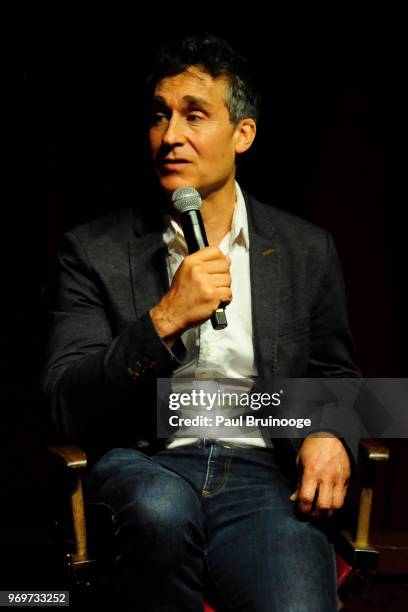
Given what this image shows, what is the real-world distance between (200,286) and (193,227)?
0.15 m

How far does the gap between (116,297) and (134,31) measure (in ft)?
3.71

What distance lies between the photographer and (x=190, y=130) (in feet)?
6.22

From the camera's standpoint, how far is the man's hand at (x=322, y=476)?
164 cm

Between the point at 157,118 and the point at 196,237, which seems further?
the point at 157,118

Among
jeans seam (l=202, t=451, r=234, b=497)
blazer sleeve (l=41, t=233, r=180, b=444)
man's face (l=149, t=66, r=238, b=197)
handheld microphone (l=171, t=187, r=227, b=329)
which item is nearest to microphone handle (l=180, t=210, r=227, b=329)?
handheld microphone (l=171, t=187, r=227, b=329)

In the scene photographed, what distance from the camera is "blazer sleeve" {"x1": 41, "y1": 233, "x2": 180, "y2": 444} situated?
1582mm

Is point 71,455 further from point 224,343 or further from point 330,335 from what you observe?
point 330,335

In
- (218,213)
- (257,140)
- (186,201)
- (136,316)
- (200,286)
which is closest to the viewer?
(200,286)

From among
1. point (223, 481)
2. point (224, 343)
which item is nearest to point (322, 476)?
point (223, 481)

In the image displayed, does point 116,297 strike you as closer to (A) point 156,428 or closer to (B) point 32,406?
(A) point 156,428

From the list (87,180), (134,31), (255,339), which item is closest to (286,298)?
(255,339)

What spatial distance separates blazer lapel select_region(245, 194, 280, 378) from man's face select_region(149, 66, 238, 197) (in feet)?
0.70

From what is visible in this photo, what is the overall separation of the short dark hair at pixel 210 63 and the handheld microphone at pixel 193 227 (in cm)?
50

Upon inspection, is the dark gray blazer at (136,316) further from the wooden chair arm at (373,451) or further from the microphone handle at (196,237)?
the microphone handle at (196,237)
